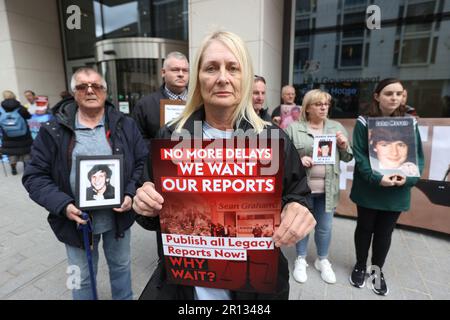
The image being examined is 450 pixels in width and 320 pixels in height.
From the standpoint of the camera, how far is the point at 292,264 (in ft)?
10.0

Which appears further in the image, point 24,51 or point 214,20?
point 24,51

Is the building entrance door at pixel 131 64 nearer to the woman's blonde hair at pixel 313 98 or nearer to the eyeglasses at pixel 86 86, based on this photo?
the woman's blonde hair at pixel 313 98

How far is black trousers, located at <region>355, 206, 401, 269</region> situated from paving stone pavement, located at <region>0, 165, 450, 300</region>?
331 millimetres

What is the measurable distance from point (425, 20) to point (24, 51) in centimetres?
1029

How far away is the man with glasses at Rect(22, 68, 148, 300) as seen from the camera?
5.79 feet

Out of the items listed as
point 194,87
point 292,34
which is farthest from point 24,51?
point 194,87

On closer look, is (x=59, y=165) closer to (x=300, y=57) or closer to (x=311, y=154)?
(x=311, y=154)

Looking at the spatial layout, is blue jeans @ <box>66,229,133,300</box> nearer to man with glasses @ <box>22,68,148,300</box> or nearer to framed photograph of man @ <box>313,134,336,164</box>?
man with glasses @ <box>22,68,148,300</box>

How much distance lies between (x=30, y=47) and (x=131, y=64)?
4.01 metres

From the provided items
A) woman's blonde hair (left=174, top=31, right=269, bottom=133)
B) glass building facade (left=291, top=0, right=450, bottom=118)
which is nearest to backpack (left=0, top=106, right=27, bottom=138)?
glass building facade (left=291, top=0, right=450, bottom=118)

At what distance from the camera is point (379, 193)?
2.39 metres

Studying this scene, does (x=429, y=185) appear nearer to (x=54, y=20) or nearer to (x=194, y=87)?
(x=194, y=87)
